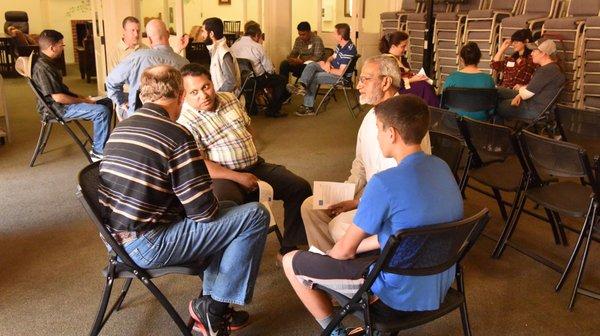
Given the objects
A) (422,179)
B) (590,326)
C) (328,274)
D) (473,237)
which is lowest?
(590,326)

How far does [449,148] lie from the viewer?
9.71 feet

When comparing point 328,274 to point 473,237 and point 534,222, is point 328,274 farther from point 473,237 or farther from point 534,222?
point 534,222

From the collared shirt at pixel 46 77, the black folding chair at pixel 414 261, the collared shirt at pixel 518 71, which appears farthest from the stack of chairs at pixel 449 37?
the black folding chair at pixel 414 261

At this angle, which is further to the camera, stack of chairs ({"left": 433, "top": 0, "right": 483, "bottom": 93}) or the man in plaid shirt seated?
stack of chairs ({"left": 433, "top": 0, "right": 483, "bottom": 93})

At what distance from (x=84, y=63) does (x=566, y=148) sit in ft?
30.8

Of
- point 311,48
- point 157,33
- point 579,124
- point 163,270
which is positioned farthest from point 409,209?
point 311,48

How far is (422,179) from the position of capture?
1.73 m

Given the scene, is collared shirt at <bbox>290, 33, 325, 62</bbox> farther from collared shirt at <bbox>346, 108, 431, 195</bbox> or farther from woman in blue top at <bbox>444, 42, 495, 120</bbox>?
collared shirt at <bbox>346, 108, 431, 195</bbox>

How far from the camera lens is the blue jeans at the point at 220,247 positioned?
2.08 metres

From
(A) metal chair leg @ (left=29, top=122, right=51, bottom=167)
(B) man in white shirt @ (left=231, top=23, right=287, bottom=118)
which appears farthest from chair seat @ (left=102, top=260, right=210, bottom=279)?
(B) man in white shirt @ (left=231, top=23, right=287, bottom=118)

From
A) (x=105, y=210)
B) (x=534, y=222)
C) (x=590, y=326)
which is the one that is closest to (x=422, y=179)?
(x=105, y=210)

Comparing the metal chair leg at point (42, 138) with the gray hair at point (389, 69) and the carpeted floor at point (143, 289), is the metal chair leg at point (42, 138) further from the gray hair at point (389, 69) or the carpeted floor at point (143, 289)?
the gray hair at point (389, 69)

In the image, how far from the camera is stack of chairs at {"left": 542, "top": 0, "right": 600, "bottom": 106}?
6.53 m

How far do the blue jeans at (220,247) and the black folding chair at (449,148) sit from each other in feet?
3.85
